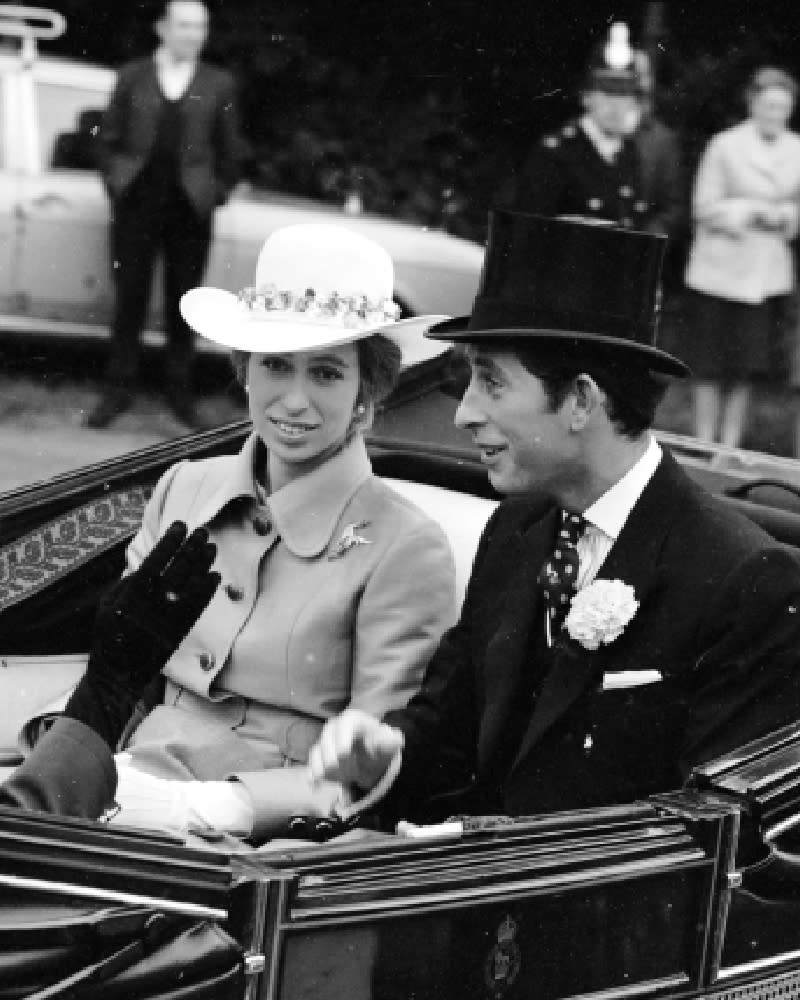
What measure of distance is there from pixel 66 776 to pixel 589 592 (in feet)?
2.06

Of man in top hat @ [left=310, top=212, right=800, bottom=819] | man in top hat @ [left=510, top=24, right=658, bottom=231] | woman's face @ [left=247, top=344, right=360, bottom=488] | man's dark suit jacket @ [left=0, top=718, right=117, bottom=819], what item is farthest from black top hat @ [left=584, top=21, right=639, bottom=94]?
man's dark suit jacket @ [left=0, top=718, right=117, bottom=819]

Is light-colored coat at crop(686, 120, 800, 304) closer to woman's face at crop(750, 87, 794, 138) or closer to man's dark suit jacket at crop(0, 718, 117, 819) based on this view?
woman's face at crop(750, 87, 794, 138)

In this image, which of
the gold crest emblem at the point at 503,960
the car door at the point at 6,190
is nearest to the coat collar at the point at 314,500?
the gold crest emblem at the point at 503,960

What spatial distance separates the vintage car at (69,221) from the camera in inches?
202

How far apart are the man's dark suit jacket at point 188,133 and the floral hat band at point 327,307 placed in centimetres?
232

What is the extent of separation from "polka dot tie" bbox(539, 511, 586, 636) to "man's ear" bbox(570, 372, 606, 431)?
12 centimetres

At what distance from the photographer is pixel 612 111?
14.2ft

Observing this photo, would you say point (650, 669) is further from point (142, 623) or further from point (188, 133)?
point (188, 133)

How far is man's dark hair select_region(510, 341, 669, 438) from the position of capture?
7.12 feet

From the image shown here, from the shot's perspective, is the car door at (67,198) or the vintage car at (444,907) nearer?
the vintage car at (444,907)

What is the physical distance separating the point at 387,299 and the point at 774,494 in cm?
78

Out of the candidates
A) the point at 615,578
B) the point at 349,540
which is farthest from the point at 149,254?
the point at 615,578

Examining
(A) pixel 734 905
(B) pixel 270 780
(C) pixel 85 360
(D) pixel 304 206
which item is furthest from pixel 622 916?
(D) pixel 304 206

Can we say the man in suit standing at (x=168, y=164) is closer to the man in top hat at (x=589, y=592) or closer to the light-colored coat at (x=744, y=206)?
the light-colored coat at (x=744, y=206)
